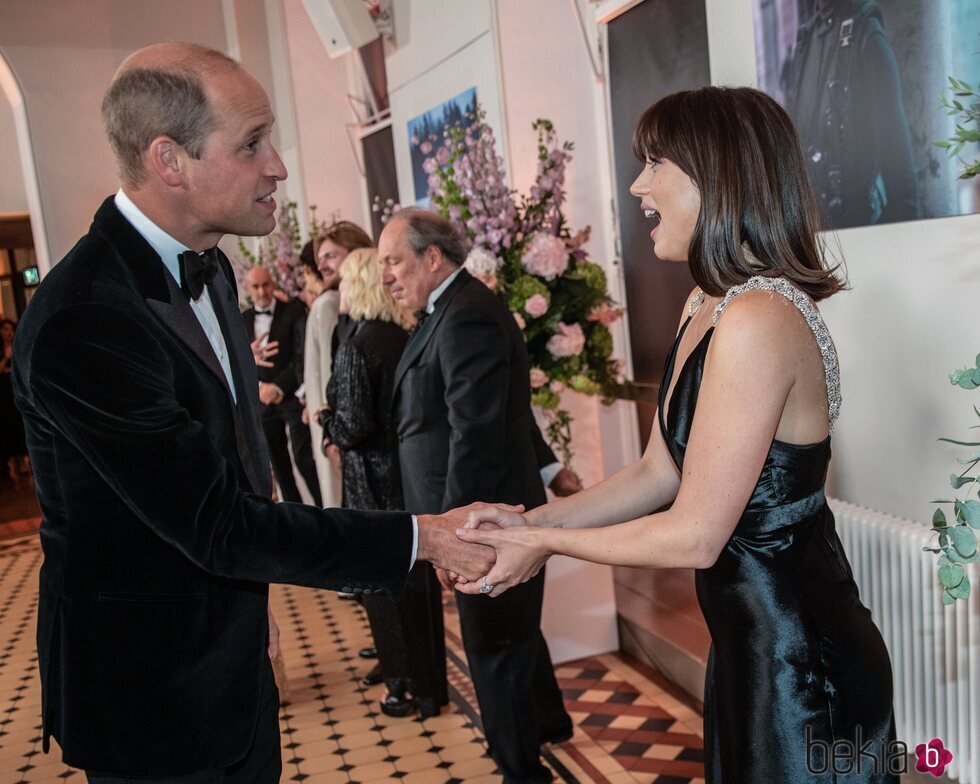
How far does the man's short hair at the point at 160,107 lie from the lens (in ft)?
6.08

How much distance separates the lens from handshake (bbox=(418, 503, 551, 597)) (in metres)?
2.24

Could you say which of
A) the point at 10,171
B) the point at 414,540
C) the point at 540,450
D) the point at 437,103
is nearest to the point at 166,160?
the point at 414,540

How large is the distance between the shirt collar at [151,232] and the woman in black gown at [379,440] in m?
2.20

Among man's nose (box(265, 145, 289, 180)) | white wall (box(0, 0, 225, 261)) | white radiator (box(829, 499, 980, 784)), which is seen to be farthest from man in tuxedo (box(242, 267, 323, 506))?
man's nose (box(265, 145, 289, 180))

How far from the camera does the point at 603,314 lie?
14.3 ft

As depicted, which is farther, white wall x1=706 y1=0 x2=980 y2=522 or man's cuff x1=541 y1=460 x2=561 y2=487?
man's cuff x1=541 y1=460 x2=561 y2=487

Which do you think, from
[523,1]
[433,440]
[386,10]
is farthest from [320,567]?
[386,10]

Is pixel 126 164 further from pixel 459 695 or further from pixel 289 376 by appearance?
pixel 289 376

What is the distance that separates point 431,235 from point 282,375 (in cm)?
349

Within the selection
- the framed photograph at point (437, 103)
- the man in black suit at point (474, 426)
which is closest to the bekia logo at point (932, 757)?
the man in black suit at point (474, 426)

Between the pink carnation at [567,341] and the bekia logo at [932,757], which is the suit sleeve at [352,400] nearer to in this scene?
the pink carnation at [567,341]

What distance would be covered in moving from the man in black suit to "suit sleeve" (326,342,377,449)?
1.55 feet

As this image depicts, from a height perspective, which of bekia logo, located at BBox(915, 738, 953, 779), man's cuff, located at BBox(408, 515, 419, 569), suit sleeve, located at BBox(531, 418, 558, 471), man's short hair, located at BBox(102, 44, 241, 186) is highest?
man's short hair, located at BBox(102, 44, 241, 186)

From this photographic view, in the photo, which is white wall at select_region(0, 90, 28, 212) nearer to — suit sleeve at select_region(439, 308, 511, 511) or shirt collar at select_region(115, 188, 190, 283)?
suit sleeve at select_region(439, 308, 511, 511)
